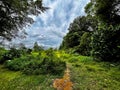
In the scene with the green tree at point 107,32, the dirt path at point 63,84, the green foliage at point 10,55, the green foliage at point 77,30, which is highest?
the green foliage at point 77,30

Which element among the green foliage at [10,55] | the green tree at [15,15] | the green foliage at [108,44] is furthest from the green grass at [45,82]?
the green foliage at [108,44]

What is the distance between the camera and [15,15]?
65.4 feet

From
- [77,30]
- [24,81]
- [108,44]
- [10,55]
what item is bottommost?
[24,81]

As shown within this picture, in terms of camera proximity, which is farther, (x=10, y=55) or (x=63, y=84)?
(x=10, y=55)

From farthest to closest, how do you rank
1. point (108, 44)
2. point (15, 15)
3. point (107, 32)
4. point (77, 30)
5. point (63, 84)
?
point (77, 30) → point (107, 32) → point (108, 44) → point (15, 15) → point (63, 84)

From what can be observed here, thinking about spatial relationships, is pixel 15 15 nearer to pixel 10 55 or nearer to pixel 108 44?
pixel 10 55

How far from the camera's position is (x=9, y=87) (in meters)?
13.4

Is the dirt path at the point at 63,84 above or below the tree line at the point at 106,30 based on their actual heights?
below

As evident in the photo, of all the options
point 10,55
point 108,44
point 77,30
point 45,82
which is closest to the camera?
point 45,82

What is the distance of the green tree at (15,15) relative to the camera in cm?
1809

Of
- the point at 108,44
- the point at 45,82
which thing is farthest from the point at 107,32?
the point at 45,82

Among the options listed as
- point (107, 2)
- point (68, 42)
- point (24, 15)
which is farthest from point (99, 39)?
point (68, 42)

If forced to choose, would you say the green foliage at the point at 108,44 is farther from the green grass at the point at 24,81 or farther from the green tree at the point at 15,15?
the green grass at the point at 24,81

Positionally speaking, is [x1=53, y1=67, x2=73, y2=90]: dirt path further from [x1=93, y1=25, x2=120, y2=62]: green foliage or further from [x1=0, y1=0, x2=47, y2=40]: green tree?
[x1=93, y1=25, x2=120, y2=62]: green foliage
